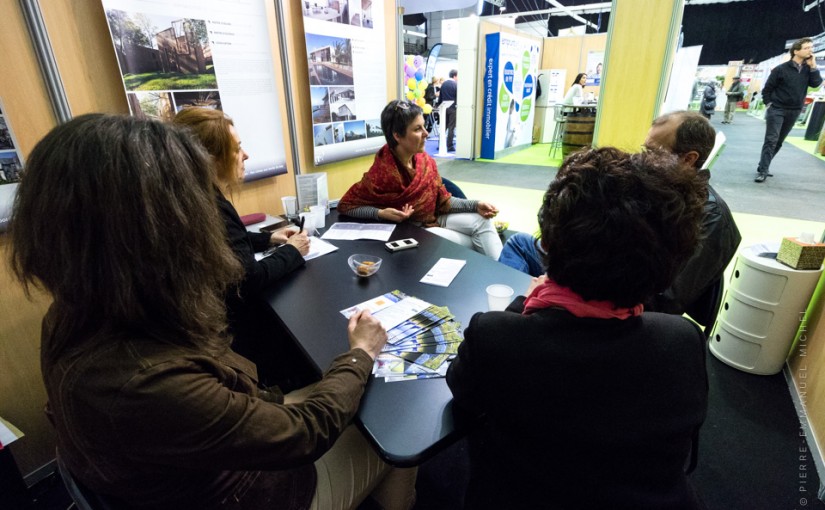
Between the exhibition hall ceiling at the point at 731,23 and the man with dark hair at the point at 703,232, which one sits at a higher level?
the exhibition hall ceiling at the point at 731,23

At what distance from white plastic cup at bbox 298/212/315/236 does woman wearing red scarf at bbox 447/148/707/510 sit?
1.42 m

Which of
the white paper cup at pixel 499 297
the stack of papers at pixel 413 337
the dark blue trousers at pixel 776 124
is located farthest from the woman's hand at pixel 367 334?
the dark blue trousers at pixel 776 124

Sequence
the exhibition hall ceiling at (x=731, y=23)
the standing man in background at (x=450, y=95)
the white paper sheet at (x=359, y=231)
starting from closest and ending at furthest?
the white paper sheet at (x=359, y=231)
the standing man in background at (x=450, y=95)
the exhibition hall ceiling at (x=731, y=23)

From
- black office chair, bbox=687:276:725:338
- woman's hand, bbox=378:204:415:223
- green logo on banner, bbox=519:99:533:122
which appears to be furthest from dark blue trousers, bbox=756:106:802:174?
woman's hand, bbox=378:204:415:223

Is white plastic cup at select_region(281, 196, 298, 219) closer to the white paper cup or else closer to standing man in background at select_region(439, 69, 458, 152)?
the white paper cup

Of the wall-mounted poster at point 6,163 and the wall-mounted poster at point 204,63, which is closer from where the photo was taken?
the wall-mounted poster at point 6,163

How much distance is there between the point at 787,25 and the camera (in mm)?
12703

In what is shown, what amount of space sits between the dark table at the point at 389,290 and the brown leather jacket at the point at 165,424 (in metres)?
0.13

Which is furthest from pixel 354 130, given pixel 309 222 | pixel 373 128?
pixel 309 222

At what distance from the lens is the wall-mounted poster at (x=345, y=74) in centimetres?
222

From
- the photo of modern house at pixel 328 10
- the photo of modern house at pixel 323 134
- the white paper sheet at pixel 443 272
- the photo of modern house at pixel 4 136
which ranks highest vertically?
the photo of modern house at pixel 328 10

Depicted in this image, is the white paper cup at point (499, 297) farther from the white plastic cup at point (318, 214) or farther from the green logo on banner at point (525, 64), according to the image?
the green logo on banner at point (525, 64)

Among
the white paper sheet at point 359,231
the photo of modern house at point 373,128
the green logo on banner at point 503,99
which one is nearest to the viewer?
the white paper sheet at point 359,231

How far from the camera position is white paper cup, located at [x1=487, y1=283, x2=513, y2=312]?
117cm
